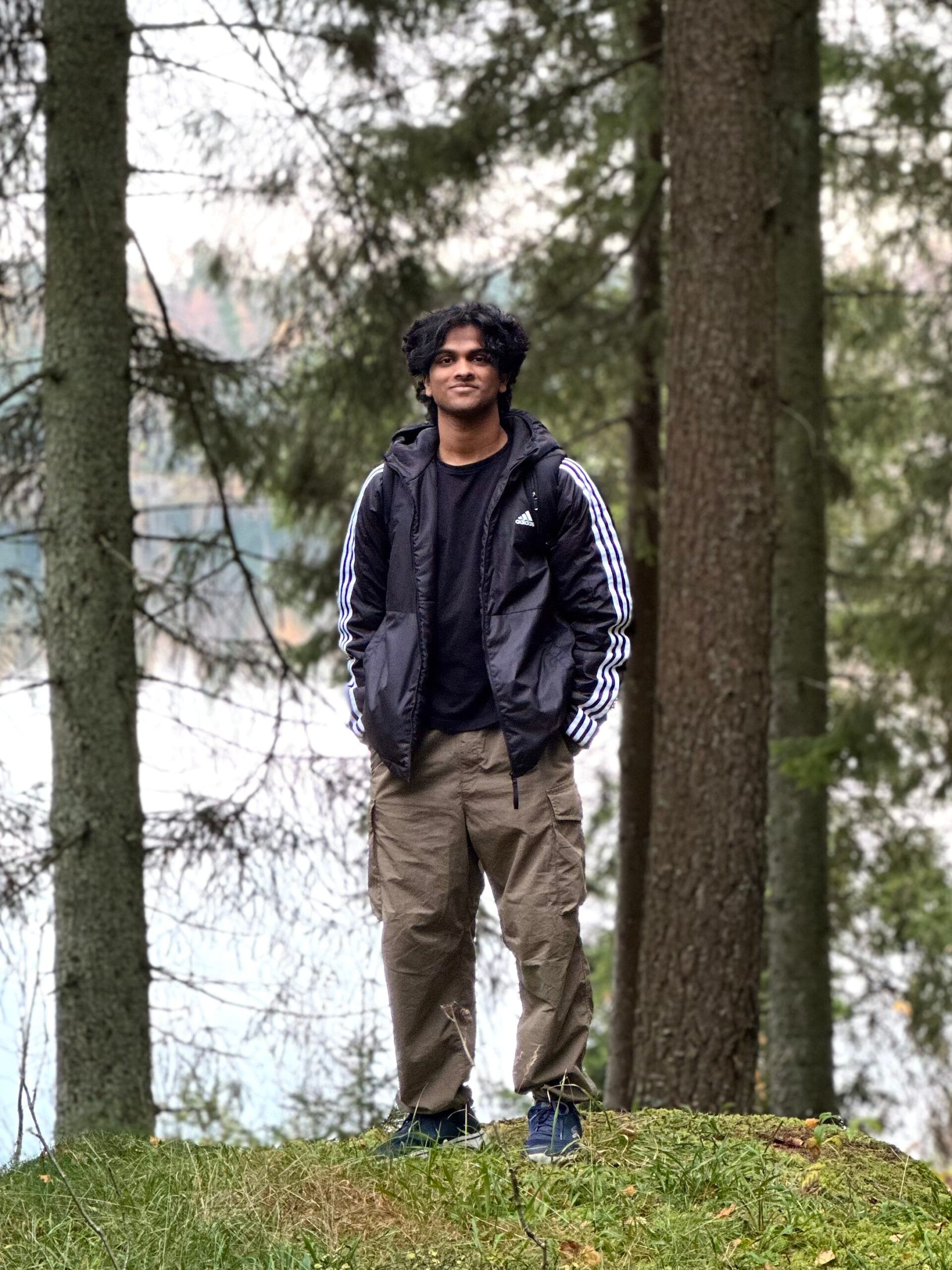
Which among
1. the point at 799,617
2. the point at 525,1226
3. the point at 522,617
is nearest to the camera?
the point at 525,1226

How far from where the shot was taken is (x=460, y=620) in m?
3.92

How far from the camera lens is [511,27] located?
9891 mm

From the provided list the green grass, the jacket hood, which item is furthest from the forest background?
the jacket hood

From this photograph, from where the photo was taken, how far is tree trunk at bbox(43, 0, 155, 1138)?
20.3ft

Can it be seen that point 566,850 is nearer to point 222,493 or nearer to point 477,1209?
point 477,1209

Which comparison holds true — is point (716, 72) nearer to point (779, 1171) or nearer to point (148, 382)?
point (148, 382)

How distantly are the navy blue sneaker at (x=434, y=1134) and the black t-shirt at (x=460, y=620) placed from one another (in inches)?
42.4

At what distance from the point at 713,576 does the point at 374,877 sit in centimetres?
290

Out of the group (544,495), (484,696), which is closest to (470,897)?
(484,696)

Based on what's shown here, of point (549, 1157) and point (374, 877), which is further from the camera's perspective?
point (374, 877)

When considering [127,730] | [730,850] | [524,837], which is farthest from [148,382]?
[524,837]

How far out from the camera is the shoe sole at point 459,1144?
3881 mm

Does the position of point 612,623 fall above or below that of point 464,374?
below

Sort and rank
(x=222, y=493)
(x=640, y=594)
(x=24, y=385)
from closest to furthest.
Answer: (x=24, y=385), (x=222, y=493), (x=640, y=594)
